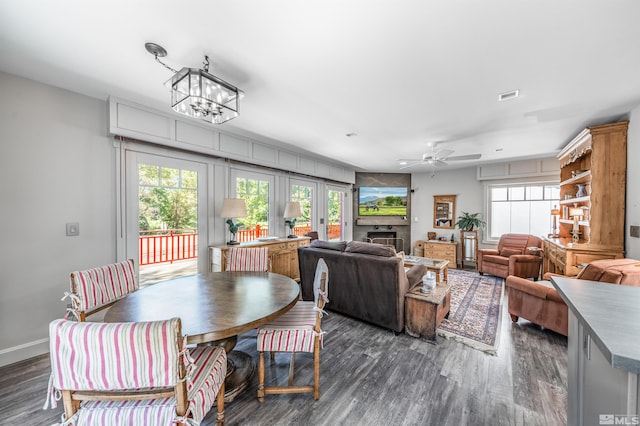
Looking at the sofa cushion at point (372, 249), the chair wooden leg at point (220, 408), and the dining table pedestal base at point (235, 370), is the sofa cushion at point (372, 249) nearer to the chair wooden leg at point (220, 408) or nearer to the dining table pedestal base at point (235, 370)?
the dining table pedestal base at point (235, 370)

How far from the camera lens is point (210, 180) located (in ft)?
12.9

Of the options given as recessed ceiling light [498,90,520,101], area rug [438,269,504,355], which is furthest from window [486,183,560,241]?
recessed ceiling light [498,90,520,101]

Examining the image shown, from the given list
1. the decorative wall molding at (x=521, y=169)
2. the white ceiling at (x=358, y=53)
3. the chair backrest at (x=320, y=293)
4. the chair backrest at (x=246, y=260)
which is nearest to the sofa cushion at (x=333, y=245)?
the chair backrest at (x=246, y=260)

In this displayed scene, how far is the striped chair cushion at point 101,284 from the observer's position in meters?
1.80

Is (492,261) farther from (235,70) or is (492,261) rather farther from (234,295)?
(235,70)

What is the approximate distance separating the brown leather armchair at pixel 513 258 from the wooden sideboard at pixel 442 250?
81cm

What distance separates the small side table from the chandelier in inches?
105

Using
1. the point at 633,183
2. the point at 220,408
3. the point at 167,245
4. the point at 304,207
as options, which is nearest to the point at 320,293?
the point at 220,408

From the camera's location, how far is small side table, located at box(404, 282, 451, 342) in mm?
2654

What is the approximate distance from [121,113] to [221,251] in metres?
2.09

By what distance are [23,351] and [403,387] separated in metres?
3.57

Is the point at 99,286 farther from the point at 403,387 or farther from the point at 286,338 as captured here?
the point at 403,387

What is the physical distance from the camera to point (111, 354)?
972mm

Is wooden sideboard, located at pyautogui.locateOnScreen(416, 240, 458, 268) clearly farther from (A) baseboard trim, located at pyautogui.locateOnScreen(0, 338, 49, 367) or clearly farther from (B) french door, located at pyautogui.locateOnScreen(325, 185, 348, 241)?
(A) baseboard trim, located at pyautogui.locateOnScreen(0, 338, 49, 367)
